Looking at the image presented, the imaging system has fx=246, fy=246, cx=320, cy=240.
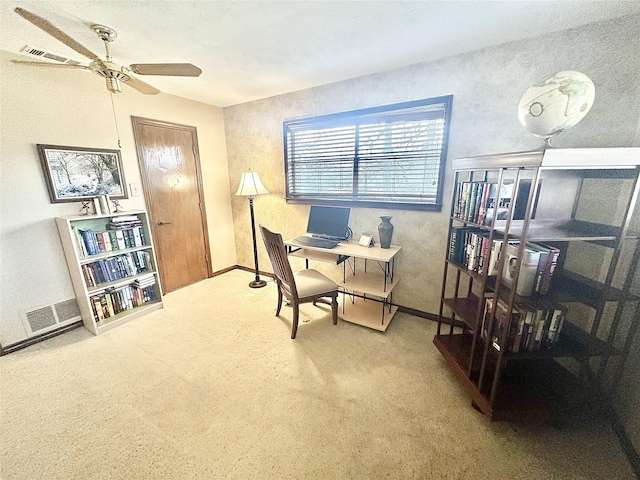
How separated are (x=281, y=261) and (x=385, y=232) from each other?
1.04m

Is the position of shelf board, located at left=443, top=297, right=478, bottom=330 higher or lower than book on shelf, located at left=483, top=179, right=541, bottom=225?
lower

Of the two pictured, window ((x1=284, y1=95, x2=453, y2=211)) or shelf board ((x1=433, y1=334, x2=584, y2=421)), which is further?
window ((x1=284, y1=95, x2=453, y2=211))

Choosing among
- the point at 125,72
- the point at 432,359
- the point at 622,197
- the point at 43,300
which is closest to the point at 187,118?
the point at 125,72

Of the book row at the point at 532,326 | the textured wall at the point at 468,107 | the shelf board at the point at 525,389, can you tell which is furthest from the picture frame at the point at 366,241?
the book row at the point at 532,326

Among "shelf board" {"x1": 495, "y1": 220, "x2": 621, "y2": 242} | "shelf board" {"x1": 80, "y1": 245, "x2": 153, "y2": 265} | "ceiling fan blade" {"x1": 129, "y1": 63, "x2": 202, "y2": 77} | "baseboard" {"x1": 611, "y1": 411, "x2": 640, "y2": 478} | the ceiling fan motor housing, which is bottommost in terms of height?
"baseboard" {"x1": 611, "y1": 411, "x2": 640, "y2": 478}

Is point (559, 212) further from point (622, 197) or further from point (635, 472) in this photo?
point (635, 472)

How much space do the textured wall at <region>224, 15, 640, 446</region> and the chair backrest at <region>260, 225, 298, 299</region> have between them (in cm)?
98

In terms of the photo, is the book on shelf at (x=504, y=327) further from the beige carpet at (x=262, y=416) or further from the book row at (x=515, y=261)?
the beige carpet at (x=262, y=416)

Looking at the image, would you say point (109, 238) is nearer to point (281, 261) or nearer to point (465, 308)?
point (281, 261)

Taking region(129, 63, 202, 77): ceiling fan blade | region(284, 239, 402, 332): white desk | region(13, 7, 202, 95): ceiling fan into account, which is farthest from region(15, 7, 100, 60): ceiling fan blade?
region(284, 239, 402, 332): white desk

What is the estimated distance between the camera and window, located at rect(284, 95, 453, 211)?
2250 mm

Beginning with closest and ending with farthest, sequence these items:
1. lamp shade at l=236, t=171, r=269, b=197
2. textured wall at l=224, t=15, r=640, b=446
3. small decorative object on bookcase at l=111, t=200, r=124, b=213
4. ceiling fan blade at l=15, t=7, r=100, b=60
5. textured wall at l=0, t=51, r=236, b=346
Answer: ceiling fan blade at l=15, t=7, r=100, b=60, textured wall at l=224, t=15, r=640, b=446, textured wall at l=0, t=51, r=236, b=346, small decorative object on bookcase at l=111, t=200, r=124, b=213, lamp shade at l=236, t=171, r=269, b=197

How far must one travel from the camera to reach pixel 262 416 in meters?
1.53

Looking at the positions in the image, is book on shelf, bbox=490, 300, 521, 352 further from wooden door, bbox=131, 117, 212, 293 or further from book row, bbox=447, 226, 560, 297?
wooden door, bbox=131, 117, 212, 293
